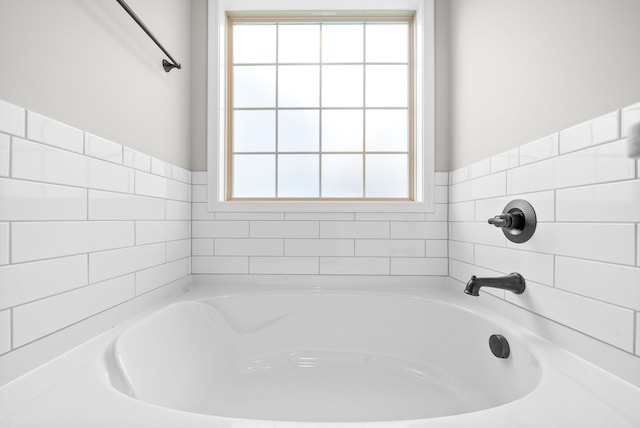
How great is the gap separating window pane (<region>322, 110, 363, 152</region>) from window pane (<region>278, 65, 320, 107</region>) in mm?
123

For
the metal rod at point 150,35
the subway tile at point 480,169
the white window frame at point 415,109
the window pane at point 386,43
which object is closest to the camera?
the metal rod at point 150,35

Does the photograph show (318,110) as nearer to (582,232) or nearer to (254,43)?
(254,43)

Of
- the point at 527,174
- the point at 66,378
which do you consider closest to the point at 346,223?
the point at 527,174

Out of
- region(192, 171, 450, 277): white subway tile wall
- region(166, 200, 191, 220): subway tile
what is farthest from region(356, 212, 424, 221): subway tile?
region(166, 200, 191, 220): subway tile

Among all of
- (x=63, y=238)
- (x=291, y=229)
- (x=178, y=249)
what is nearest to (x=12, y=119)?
(x=63, y=238)

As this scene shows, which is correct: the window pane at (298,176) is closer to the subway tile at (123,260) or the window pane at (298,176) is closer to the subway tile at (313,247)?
the subway tile at (313,247)

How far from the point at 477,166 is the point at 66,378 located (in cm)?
148

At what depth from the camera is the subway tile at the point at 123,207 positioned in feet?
2.88

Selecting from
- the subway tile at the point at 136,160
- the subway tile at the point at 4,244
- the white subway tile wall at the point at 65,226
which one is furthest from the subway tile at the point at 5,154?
the subway tile at the point at 136,160

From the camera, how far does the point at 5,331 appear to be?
617 mm

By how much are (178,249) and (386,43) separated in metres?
1.60

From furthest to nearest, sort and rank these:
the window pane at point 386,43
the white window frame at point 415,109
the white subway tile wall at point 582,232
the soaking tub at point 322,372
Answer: the window pane at point 386,43 → the white window frame at point 415,109 → the white subway tile wall at point 582,232 → the soaking tub at point 322,372

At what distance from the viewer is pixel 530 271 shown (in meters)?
0.92

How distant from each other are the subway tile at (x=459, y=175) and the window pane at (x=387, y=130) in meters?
0.32
